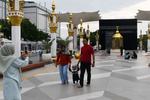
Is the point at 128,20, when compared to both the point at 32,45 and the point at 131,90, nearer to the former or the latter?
the point at 32,45

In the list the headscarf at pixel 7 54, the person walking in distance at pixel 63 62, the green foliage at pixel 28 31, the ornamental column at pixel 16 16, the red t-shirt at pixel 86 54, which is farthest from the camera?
the green foliage at pixel 28 31

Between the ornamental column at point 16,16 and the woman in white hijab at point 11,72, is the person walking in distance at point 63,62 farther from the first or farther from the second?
the woman in white hijab at point 11,72

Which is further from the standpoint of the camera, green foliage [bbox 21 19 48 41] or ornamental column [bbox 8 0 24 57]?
green foliage [bbox 21 19 48 41]

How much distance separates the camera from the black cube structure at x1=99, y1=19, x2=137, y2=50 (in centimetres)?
7125

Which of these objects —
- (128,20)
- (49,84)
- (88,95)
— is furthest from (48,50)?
(128,20)

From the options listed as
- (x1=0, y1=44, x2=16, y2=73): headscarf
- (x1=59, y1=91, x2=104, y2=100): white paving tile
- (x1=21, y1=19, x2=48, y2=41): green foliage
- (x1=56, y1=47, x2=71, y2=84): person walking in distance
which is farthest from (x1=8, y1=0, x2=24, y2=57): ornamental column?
(x1=21, y1=19, x2=48, y2=41): green foliage

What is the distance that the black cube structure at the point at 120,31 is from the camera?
71.2 metres

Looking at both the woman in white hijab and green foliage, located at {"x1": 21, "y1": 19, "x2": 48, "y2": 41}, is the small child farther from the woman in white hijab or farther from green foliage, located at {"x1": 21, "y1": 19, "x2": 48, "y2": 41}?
green foliage, located at {"x1": 21, "y1": 19, "x2": 48, "y2": 41}

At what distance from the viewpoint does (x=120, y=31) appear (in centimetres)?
7325

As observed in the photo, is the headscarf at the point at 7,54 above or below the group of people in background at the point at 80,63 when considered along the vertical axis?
above

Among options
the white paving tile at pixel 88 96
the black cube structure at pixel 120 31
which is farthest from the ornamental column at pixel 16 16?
the black cube structure at pixel 120 31

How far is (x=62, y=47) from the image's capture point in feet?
47.3

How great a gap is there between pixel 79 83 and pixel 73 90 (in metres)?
1.69

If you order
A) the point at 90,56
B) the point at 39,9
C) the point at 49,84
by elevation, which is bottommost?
the point at 49,84
